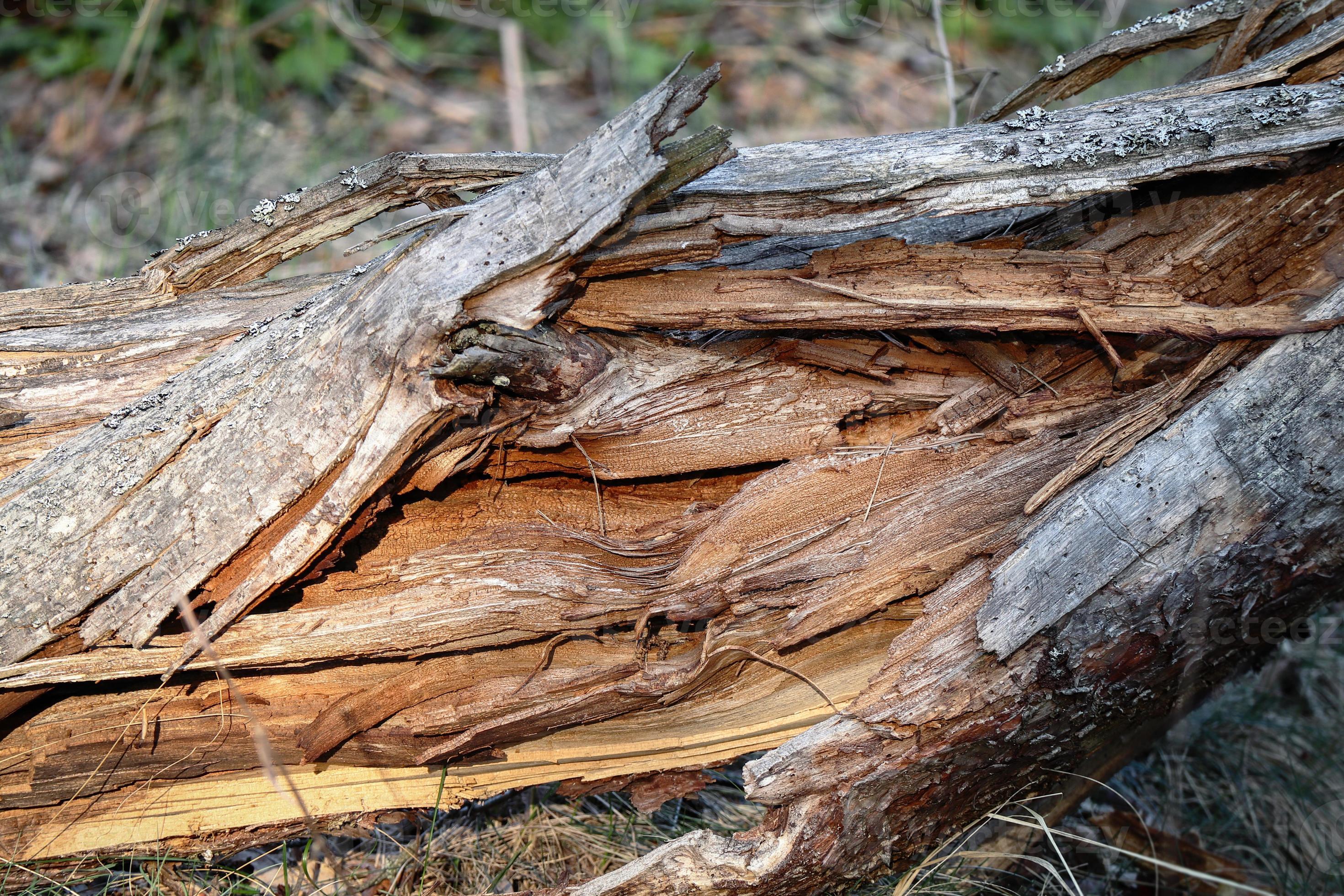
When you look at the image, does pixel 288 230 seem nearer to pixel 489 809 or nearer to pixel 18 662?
pixel 18 662

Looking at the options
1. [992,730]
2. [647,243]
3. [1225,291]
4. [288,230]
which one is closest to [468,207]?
[647,243]

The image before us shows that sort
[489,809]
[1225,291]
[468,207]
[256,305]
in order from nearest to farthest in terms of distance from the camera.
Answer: [468,207]
[1225,291]
[256,305]
[489,809]

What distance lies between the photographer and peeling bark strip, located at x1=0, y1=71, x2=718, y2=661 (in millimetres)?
1720

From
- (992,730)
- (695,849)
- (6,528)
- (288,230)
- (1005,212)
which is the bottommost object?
(695,849)

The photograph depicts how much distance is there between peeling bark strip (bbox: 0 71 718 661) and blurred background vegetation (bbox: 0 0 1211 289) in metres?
2.35

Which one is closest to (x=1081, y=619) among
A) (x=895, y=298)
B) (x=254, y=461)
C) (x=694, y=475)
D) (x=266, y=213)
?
→ (x=895, y=298)

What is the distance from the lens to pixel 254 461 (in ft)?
5.91

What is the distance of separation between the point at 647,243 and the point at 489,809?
5.39 feet

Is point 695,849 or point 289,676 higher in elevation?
point 289,676

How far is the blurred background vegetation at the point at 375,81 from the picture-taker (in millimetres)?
4434

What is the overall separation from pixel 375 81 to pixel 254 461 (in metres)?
4.42

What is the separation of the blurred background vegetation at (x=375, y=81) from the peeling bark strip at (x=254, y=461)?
2350 mm

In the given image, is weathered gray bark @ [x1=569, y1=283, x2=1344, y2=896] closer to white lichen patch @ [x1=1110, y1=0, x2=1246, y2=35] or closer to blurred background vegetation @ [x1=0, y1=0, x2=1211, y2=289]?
white lichen patch @ [x1=1110, y1=0, x2=1246, y2=35]

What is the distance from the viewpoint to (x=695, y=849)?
6.02ft
